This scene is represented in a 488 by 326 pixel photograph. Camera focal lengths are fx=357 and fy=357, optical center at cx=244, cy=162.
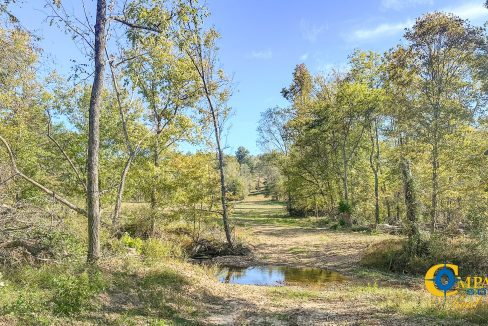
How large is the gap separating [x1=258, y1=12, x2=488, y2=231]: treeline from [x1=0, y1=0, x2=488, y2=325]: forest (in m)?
0.13

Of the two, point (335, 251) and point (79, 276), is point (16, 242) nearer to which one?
point (79, 276)

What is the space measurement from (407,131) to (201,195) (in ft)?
40.0

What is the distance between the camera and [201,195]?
18469mm

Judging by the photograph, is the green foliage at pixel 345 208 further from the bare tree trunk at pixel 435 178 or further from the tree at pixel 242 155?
the tree at pixel 242 155

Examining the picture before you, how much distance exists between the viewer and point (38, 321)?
5.61 meters

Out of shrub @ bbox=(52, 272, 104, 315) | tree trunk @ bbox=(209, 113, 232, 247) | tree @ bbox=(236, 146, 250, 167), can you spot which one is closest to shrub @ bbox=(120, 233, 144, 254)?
shrub @ bbox=(52, 272, 104, 315)

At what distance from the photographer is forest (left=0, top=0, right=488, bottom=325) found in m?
8.16

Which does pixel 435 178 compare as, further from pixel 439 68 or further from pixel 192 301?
pixel 192 301

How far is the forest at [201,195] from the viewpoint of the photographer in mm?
8156

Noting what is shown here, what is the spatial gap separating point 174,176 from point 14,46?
1042 cm

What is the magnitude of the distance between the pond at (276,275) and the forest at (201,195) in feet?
0.68

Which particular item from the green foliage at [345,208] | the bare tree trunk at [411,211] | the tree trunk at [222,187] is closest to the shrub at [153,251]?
the tree trunk at [222,187]

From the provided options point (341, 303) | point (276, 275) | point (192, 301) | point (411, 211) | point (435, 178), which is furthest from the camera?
point (435, 178)

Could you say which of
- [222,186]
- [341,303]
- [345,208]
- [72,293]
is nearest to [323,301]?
[341,303]
